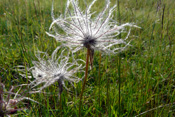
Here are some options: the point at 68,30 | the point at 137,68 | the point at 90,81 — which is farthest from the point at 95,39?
the point at 137,68

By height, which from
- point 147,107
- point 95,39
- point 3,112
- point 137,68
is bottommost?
point 147,107

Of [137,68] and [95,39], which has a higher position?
[95,39]

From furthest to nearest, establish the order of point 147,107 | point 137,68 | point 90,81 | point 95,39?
1. point 137,68
2. point 90,81
3. point 147,107
4. point 95,39

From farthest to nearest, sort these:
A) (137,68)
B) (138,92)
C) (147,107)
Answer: (137,68) < (138,92) < (147,107)

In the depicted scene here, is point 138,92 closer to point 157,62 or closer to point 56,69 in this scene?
point 157,62

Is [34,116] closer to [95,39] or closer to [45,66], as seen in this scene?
[45,66]

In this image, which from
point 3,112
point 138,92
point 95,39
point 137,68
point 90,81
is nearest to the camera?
point 3,112

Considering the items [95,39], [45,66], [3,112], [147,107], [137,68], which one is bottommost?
[147,107]

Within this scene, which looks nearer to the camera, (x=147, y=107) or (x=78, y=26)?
(x=78, y=26)

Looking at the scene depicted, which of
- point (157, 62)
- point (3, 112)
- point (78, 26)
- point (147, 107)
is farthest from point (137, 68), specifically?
point (3, 112)

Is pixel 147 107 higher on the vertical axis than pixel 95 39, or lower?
lower
